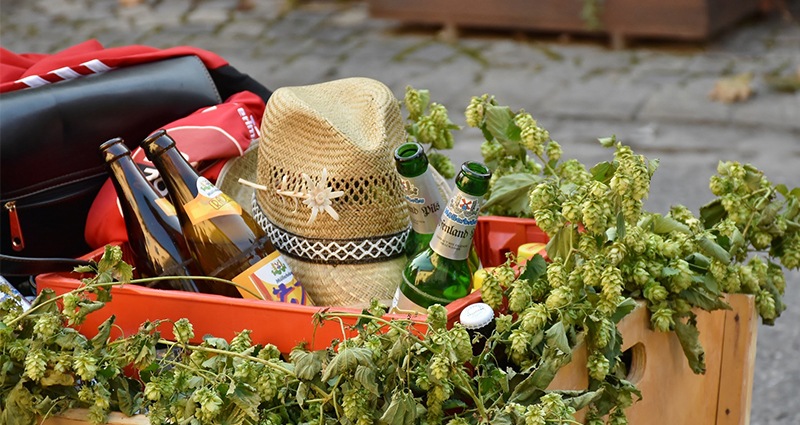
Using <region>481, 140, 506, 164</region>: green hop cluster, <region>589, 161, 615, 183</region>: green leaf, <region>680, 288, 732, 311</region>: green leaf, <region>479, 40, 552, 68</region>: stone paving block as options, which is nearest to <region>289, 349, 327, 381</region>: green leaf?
<region>589, 161, 615, 183</region>: green leaf

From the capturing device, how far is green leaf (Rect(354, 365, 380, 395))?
890 mm

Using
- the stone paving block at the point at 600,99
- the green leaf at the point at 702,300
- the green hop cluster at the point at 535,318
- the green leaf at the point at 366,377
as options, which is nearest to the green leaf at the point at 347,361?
the green leaf at the point at 366,377

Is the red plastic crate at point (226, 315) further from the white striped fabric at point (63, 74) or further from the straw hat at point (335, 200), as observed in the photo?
the white striped fabric at point (63, 74)

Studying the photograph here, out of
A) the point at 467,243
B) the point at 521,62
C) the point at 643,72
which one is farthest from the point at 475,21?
the point at 467,243

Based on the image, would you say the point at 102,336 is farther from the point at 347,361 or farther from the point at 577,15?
the point at 577,15

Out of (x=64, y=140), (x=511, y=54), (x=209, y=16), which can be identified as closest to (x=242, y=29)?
(x=209, y=16)

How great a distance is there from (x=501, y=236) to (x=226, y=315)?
0.50 m

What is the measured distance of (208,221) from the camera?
4.47 ft

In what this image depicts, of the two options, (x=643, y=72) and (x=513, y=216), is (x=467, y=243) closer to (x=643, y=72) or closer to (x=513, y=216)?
(x=513, y=216)

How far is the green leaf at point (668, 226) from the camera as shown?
1.24m

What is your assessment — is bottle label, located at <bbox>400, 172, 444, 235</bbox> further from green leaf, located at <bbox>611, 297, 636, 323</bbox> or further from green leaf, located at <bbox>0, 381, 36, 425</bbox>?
green leaf, located at <bbox>0, 381, 36, 425</bbox>

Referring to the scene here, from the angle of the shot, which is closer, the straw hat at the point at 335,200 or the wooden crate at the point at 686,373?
the wooden crate at the point at 686,373

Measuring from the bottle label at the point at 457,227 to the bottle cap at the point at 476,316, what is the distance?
11cm

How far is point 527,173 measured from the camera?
4.67 ft
